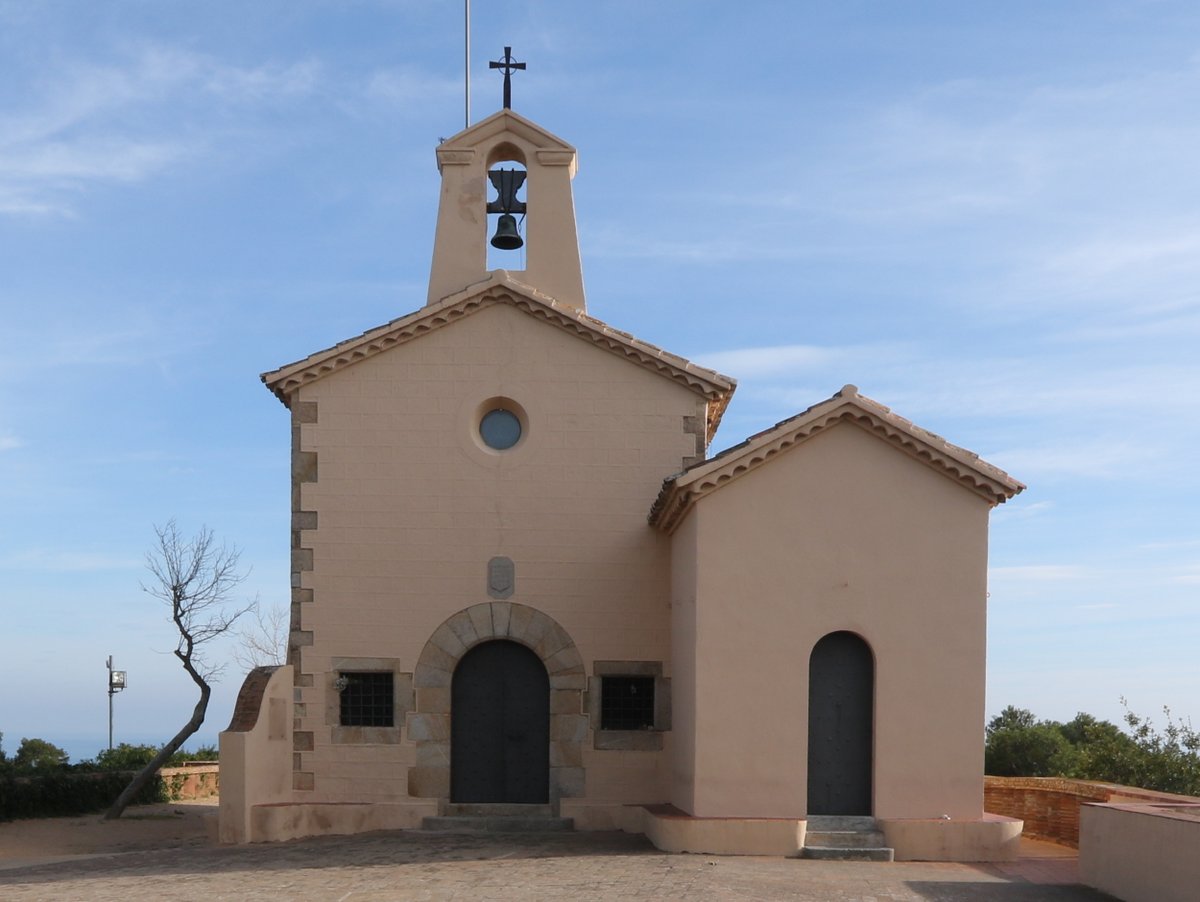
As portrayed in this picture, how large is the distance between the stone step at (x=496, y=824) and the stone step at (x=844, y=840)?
3451 millimetres

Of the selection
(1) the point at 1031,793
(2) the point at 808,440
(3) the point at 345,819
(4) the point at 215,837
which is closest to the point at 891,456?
(2) the point at 808,440

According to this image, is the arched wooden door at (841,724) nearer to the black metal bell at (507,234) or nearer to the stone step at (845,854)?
the stone step at (845,854)

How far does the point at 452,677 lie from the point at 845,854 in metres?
5.43

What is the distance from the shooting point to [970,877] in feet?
43.8

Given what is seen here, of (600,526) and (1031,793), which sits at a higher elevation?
(600,526)

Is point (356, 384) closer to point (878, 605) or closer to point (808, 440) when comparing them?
point (808, 440)

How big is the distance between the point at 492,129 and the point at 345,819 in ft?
30.7

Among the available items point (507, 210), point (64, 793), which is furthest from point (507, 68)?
point (64, 793)

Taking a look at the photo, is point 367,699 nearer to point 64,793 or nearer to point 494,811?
point 494,811

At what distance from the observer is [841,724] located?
15.0 meters

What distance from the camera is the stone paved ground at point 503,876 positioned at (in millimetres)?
12039

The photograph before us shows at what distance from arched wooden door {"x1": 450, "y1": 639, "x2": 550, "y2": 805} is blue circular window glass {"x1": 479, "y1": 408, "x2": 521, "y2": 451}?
2.55m

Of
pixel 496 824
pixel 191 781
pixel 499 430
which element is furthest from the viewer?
pixel 191 781

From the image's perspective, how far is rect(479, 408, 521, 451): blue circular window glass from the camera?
17516 mm
